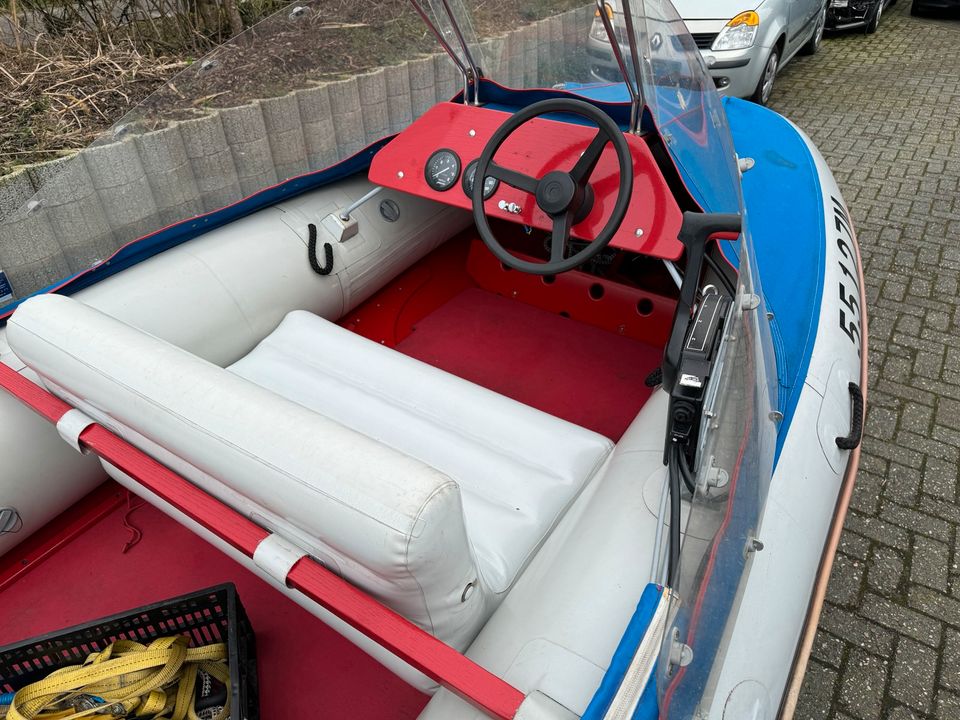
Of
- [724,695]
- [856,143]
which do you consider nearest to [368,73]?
[724,695]

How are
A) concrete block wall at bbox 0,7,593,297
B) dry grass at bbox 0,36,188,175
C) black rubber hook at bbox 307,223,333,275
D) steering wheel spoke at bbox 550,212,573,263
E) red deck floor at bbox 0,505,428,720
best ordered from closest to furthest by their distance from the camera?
red deck floor at bbox 0,505,428,720 → steering wheel spoke at bbox 550,212,573,263 → concrete block wall at bbox 0,7,593,297 → black rubber hook at bbox 307,223,333,275 → dry grass at bbox 0,36,188,175

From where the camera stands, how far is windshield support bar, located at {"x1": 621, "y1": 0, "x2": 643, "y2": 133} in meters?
1.66

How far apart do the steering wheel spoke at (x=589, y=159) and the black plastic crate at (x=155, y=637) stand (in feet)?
4.81

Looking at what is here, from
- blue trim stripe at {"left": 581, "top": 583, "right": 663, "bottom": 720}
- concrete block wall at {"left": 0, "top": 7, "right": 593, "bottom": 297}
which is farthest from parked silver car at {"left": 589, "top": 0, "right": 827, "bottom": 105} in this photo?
blue trim stripe at {"left": 581, "top": 583, "right": 663, "bottom": 720}

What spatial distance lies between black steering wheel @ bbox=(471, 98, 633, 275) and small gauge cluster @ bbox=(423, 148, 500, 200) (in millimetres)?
244

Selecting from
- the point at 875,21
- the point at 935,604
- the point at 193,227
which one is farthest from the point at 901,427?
the point at 875,21

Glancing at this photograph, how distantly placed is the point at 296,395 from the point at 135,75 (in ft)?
7.41

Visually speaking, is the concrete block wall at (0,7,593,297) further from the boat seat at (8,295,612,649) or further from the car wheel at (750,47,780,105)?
the car wheel at (750,47,780,105)

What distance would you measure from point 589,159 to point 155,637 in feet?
5.66

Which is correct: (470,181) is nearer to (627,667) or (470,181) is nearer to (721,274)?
(721,274)

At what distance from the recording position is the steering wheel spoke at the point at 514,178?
1947 millimetres

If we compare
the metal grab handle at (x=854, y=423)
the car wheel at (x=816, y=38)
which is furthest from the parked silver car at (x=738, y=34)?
the metal grab handle at (x=854, y=423)

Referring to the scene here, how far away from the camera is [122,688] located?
1.37m

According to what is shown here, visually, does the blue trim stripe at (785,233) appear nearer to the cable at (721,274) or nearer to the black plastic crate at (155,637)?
the cable at (721,274)
